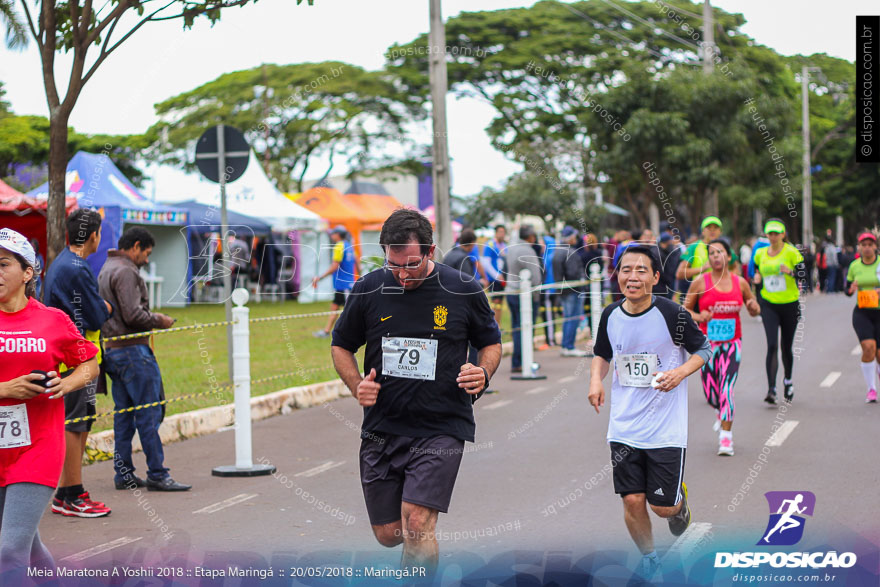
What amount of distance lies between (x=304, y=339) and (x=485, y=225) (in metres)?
15.9

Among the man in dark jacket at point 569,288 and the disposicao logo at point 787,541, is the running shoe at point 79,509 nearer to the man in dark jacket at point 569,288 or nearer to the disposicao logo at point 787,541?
the disposicao logo at point 787,541

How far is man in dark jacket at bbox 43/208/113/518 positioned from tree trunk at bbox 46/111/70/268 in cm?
150

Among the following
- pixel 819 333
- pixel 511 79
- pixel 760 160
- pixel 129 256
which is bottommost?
pixel 819 333

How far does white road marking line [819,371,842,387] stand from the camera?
41.5 feet

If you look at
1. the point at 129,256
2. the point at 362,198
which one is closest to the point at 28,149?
the point at 362,198

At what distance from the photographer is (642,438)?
16.3 ft

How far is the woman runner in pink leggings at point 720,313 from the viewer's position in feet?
28.6

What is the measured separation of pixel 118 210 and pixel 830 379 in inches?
545

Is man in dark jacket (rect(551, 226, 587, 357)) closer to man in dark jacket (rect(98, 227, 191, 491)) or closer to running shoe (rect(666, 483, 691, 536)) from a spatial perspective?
man in dark jacket (rect(98, 227, 191, 491))

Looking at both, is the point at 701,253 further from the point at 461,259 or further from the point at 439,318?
the point at 439,318

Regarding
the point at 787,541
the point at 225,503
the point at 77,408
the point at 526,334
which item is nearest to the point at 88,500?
the point at 77,408

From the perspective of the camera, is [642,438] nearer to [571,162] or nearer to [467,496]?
[467,496]

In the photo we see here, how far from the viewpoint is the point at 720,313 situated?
8.91m

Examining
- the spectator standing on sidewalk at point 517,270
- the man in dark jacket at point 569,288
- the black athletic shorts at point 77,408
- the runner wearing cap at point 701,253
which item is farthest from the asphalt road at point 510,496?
the man in dark jacket at point 569,288
